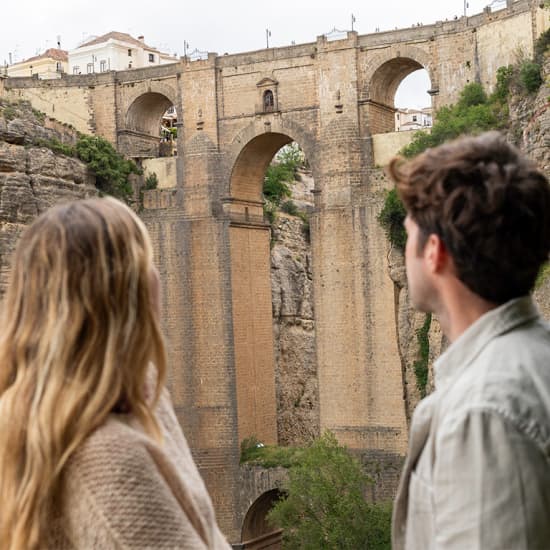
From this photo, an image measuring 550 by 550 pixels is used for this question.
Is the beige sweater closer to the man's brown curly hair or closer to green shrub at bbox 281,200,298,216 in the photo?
the man's brown curly hair

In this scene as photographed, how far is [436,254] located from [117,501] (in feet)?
3.53

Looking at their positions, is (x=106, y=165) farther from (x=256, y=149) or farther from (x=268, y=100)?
(x=268, y=100)

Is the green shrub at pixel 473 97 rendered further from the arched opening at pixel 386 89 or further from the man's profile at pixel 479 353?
the man's profile at pixel 479 353

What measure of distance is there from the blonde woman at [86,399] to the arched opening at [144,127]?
3233 centimetres

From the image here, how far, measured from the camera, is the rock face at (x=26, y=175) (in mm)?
31375

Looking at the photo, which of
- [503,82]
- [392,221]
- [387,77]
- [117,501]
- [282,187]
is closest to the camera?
[117,501]

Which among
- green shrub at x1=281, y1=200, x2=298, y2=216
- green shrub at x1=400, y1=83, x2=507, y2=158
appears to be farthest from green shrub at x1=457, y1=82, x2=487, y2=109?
green shrub at x1=281, y1=200, x2=298, y2=216

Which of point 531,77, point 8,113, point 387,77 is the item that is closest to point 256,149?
point 387,77

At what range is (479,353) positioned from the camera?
3.31 meters

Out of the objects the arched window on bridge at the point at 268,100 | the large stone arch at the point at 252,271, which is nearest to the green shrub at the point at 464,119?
the large stone arch at the point at 252,271

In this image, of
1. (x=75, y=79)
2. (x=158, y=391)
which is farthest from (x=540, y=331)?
(x=75, y=79)

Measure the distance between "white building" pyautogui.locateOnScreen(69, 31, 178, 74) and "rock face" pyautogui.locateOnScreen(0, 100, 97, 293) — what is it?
26.7 m

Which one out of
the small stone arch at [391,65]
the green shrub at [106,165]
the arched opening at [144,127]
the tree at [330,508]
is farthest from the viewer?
the arched opening at [144,127]

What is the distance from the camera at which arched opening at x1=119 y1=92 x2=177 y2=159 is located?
116 ft
